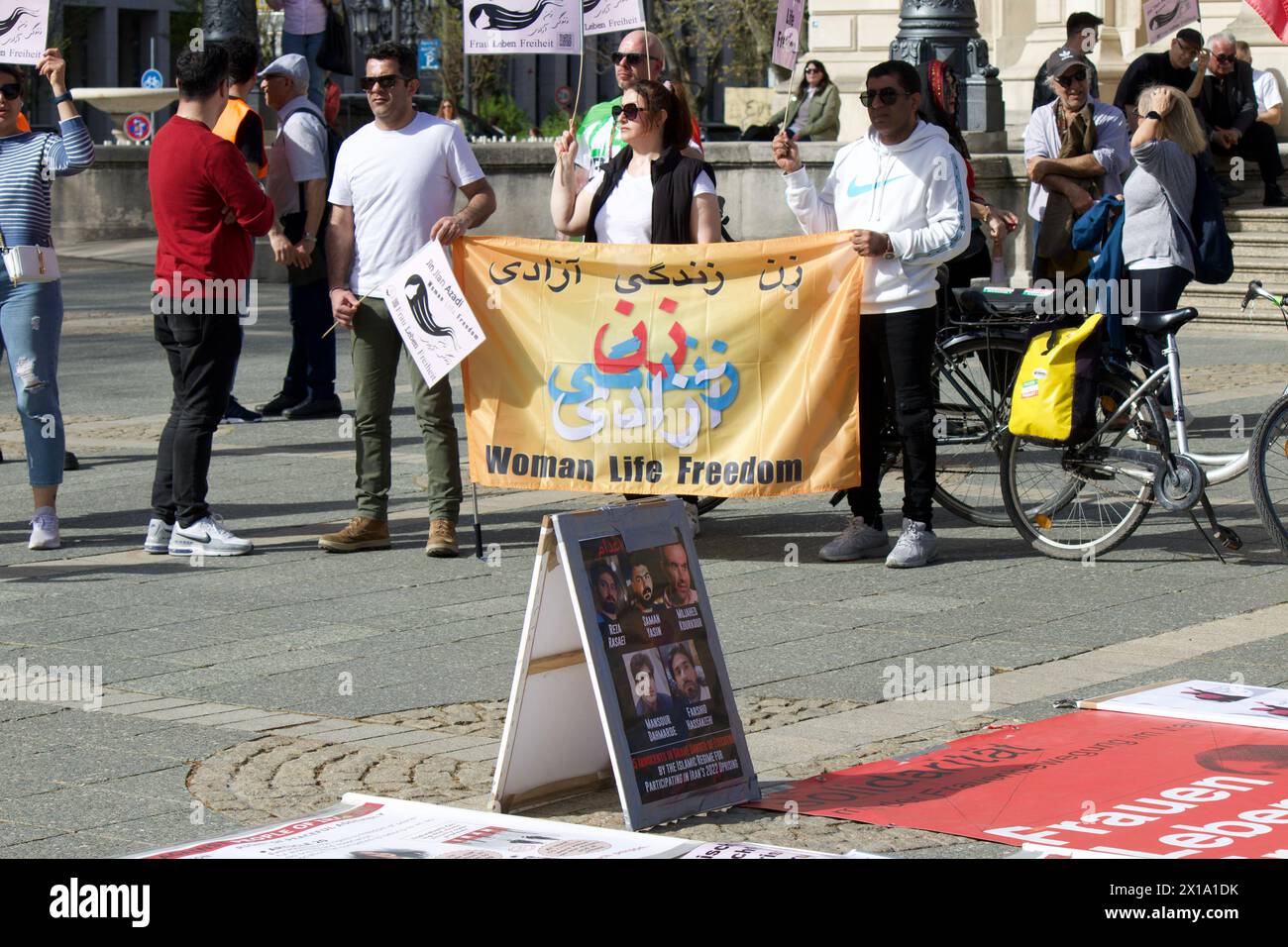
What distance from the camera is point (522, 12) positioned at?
10867 millimetres

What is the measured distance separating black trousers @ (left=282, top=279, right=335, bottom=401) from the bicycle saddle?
6.19m

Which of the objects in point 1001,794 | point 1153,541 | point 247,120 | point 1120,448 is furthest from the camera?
point 247,120

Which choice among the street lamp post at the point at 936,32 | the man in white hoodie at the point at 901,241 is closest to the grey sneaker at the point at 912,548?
the man in white hoodie at the point at 901,241

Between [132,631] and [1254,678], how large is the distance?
396 centimetres

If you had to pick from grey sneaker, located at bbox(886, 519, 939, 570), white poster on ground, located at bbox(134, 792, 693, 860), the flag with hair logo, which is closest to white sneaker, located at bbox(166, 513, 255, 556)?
grey sneaker, located at bbox(886, 519, 939, 570)

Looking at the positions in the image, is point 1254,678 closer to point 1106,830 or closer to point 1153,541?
point 1106,830

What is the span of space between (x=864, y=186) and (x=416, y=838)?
15.3 feet

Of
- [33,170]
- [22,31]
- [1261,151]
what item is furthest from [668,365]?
[1261,151]

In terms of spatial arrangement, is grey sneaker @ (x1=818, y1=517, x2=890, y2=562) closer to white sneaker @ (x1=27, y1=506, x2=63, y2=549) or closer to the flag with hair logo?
white sneaker @ (x1=27, y1=506, x2=63, y2=549)

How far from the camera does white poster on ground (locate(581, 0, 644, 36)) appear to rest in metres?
11.5

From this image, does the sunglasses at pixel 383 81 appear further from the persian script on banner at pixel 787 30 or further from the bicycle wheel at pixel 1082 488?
the bicycle wheel at pixel 1082 488

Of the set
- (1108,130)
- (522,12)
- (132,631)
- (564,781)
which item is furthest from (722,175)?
(564,781)

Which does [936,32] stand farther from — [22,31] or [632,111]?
[22,31]

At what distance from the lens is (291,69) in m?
12.7
